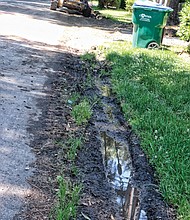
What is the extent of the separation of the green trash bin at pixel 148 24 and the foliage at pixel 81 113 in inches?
249

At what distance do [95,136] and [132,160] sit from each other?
737 mm

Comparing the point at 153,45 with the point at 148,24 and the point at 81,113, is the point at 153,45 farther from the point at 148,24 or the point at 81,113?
the point at 81,113

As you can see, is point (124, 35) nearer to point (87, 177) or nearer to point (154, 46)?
point (154, 46)

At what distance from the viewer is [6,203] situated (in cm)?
382

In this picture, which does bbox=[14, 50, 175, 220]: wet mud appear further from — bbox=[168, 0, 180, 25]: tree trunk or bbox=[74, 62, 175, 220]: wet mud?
bbox=[168, 0, 180, 25]: tree trunk

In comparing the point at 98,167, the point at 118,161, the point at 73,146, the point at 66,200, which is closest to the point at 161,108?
the point at 118,161

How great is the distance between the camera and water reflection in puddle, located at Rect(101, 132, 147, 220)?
13.3ft

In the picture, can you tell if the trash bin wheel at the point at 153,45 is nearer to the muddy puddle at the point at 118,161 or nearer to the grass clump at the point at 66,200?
the muddy puddle at the point at 118,161

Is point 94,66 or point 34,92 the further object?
point 94,66

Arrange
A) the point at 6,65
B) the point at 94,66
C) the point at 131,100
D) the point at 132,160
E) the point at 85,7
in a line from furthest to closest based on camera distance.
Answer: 1. the point at 85,7
2. the point at 94,66
3. the point at 6,65
4. the point at 131,100
5. the point at 132,160

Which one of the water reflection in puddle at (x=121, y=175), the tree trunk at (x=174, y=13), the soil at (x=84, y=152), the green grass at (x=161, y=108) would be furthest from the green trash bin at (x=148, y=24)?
the water reflection in puddle at (x=121, y=175)

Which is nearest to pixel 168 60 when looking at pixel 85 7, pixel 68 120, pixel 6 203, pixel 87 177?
pixel 68 120

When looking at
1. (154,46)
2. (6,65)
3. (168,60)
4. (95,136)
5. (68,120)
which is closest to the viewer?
(95,136)

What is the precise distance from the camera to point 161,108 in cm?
658
